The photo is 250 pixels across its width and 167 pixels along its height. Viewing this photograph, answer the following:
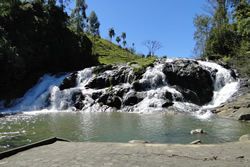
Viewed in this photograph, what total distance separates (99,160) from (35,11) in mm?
54447

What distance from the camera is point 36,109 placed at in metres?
43.0

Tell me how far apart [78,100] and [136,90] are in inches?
295

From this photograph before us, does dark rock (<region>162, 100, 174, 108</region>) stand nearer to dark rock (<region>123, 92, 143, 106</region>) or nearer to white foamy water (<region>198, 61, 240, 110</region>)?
dark rock (<region>123, 92, 143, 106</region>)

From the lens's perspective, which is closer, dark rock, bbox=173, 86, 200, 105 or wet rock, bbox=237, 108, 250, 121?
wet rock, bbox=237, 108, 250, 121

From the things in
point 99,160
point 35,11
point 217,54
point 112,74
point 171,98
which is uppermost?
point 35,11

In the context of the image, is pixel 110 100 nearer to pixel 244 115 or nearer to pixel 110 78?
pixel 110 78

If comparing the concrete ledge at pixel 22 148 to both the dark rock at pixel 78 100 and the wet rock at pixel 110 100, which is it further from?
the dark rock at pixel 78 100

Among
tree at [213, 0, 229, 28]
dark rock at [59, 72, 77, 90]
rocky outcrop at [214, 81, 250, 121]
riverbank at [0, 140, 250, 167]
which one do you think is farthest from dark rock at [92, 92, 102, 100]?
tree at [213, 0, 229, 28]

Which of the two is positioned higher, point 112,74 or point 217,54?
point 217,54

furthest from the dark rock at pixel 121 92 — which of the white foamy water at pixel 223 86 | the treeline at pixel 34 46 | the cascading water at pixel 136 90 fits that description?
the treeline at pixel 34 46

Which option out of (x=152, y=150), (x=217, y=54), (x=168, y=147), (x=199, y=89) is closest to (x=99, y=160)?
(x=152, y=150)

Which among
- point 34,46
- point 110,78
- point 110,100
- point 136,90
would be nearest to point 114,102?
point 110,100

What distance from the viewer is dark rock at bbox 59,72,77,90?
46875mm

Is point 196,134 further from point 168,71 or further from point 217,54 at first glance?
point 217,54
